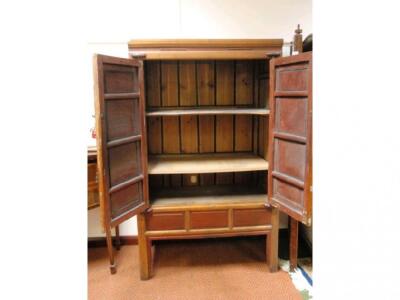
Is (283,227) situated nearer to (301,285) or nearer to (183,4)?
(301,285)

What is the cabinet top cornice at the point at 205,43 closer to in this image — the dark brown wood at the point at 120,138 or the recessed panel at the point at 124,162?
the dark brown wood at the point at 120,138

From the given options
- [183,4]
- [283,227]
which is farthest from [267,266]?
[183,4]

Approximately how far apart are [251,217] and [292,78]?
111cm

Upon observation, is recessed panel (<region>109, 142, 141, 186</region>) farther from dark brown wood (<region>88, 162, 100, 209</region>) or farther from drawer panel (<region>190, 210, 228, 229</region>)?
drawer panel (<region>190, 210, 228, 229</region>)

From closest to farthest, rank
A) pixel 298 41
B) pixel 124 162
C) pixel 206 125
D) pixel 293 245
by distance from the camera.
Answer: pixel 124 162
pixel 298 41
pixel 293 245
pixel 206 125

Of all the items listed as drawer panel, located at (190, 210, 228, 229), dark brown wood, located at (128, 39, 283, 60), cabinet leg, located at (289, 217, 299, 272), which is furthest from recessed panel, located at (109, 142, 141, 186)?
cabinet leg, located at (289, 217, 299, 272)

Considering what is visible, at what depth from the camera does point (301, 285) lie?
7.61ft

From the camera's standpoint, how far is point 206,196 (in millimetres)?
2613

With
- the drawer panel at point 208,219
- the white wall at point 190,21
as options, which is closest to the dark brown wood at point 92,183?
the white wall at point 190,21

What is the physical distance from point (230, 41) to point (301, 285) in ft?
6.23

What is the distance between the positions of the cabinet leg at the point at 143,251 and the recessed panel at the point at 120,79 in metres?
0.96

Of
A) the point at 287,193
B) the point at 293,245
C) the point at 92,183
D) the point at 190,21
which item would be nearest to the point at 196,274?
the point at 293,245

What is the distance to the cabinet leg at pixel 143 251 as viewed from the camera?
2.37 meters

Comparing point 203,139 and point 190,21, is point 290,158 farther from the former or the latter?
point 190,21
